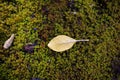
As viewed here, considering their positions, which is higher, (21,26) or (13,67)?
(21,26)

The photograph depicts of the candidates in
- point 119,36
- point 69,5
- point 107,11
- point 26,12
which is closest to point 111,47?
point 119,36

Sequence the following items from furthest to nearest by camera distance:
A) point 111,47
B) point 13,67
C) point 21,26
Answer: point 111,47, point 21,26, point 13,67

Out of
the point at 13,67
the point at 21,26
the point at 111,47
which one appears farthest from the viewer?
the point at 111,47

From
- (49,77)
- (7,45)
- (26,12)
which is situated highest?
(26,12)

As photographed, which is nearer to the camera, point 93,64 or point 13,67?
point 13,67

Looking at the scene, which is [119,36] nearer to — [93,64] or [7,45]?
[93,64]

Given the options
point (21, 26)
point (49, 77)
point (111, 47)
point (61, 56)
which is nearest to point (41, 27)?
point (21, 26)

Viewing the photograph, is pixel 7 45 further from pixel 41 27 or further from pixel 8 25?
pixel 41 27
